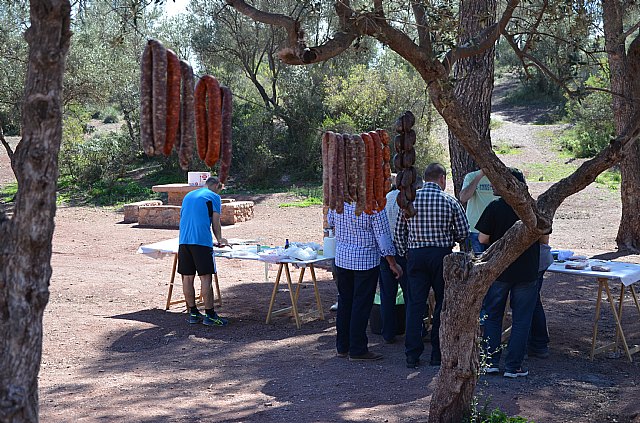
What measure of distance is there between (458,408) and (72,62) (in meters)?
21.7

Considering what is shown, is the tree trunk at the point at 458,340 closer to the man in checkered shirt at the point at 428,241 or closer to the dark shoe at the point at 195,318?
the man in checkered shirt at the point at 428,241

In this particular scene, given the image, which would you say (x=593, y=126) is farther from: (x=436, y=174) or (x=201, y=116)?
(x=201, y=116)

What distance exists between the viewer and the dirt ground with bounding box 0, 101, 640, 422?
6445 mm

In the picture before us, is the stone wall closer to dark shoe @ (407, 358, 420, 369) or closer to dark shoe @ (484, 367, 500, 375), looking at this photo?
dark shoe @ (407, 358, 420, 369)

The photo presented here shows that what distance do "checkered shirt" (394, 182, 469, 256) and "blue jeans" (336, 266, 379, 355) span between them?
24.5 inches

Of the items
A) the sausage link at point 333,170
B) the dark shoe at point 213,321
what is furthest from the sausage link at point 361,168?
the dark shoe at point 213,321

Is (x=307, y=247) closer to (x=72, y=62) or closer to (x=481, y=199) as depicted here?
(x=481, y=199)

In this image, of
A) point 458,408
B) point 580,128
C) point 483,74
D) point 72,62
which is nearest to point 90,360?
point 458,408

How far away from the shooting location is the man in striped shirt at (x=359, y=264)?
7723mm

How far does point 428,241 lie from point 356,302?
100 centimetres

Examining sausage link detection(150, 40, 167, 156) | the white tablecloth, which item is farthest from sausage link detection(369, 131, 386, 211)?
the white tablecloth

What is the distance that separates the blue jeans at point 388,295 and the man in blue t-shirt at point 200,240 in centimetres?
216

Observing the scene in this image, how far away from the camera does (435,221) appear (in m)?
7.39

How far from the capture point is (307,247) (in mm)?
9602
